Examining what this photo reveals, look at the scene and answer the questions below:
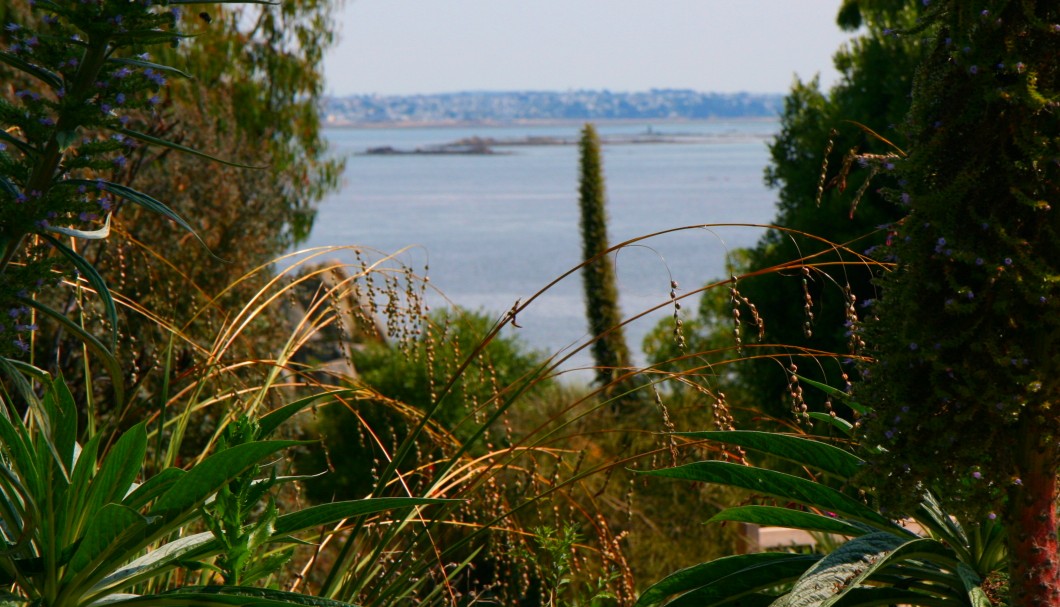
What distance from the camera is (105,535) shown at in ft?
4.93

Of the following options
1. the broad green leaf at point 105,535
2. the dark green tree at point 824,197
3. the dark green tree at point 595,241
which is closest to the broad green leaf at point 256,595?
the broad green leaf at point 105,535

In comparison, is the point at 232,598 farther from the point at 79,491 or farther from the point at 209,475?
the point at 79,491

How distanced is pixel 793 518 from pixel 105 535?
1.17m

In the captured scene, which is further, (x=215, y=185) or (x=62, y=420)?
(x=215, y=185)

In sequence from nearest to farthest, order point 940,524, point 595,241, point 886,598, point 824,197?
point 886,598 < point 940,524 < point 824,197 < point 595,241

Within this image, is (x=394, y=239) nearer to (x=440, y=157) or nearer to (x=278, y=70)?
(x=278, y=70)

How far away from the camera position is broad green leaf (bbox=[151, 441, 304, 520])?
1410 millimetres

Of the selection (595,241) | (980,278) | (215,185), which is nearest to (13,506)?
(980,278)

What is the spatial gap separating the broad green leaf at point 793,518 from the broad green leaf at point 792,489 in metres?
0.02

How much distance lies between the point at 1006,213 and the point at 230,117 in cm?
816

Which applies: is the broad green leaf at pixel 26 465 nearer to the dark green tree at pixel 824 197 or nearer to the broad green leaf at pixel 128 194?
the broad green leaf at pixel 128 194

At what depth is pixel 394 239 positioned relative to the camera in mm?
15312

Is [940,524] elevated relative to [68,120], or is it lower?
lower

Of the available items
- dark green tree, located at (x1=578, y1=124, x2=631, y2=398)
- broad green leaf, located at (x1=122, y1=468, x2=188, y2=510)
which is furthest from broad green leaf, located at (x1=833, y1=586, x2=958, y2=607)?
dark green tree, located at (x1=578, y1=124, x2=631, y2=398)
